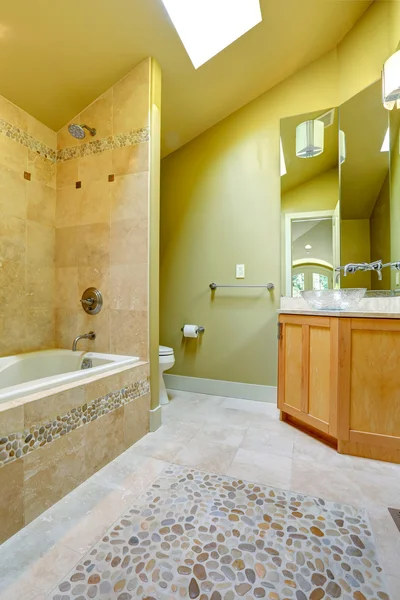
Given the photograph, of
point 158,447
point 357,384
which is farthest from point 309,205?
point 158,447

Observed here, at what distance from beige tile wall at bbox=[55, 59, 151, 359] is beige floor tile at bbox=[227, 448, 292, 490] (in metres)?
0.80

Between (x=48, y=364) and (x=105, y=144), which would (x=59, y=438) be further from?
(x=105, y=144)

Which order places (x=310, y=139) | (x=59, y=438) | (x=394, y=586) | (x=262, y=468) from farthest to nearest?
(x=310, y=139) < (x=262, y=468) < (x=59, y=438) < (x=394, y=586)

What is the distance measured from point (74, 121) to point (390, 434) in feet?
9.34

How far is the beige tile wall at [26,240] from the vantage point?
1833 mm

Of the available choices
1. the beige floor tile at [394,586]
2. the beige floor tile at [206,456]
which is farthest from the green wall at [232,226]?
the beige floor tile at [394,586]

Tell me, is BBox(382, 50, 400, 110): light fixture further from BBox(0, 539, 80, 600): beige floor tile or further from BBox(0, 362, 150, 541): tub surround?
BBox(0, 539, 80, 600): beige floor tile

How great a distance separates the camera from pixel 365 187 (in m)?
1.93

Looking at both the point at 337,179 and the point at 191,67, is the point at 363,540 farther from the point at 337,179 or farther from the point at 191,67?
the point at 191,67

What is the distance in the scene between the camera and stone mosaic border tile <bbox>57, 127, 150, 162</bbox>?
180cm

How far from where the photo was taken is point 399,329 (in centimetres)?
143

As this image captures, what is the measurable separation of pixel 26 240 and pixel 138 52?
1.40 m

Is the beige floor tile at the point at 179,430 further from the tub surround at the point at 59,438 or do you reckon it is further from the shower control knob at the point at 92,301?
the shower control knob at the point at 92,301

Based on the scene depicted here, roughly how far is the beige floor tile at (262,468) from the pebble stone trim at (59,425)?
672 millimetres
